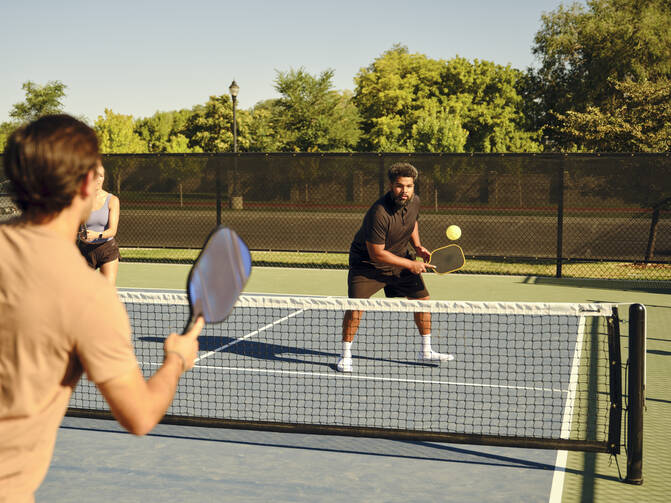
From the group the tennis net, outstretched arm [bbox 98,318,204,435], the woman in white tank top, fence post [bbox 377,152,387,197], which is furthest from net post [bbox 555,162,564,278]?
outstretched arm [bbox 98,318,204,435]

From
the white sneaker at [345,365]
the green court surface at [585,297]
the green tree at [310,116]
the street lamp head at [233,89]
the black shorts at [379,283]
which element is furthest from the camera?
the green tree at [310,116]

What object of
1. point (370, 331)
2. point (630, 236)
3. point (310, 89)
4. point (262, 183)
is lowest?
point (370, 331)

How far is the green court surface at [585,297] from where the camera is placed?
393cm

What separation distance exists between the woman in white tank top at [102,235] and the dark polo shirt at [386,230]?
2368 mm

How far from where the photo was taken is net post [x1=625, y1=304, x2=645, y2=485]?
12.7 ft

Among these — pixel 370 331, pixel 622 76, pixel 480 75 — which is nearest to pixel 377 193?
pixel 370 331

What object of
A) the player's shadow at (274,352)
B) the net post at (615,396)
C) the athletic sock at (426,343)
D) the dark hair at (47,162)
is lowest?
the player's shadow at (274,352)

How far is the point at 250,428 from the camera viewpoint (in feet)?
14.3

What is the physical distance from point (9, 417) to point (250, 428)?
299 cm

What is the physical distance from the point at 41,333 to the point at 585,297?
33.1 ft

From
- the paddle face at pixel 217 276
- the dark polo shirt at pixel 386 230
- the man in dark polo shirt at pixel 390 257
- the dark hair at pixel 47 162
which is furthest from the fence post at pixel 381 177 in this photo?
the dark hair at pixel 47 162

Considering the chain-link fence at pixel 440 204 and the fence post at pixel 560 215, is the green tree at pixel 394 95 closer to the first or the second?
the chain-link fence at pixel 440 204

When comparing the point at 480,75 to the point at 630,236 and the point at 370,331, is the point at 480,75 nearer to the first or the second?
the point at 630,236

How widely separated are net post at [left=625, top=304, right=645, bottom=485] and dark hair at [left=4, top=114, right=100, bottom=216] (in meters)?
3.29
